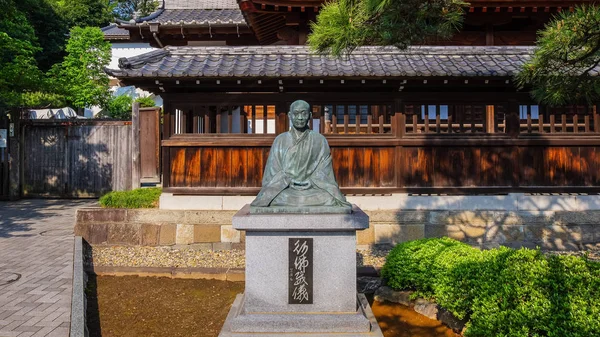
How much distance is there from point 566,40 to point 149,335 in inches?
244

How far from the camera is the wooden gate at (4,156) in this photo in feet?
49.0

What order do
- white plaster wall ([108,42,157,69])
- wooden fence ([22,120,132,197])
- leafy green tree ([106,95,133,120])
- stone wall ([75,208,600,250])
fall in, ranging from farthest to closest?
1. white plaster wall ([108,42,157,69])
2. leafy green tree ([106,95,133,120])
3. wooden fence ([22,120,132,197])
4. stone wall ([75,208,600,250])

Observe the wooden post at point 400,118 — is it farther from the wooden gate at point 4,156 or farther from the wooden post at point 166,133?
the wooden gate at point 4,156

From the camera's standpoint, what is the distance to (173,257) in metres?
8.73

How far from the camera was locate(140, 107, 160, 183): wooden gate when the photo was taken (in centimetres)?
1251

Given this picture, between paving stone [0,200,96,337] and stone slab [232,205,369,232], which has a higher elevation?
stone slab [232,205,369,232]

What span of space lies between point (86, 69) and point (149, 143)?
1476 cm

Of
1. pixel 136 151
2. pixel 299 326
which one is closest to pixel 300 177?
pixel 299 326

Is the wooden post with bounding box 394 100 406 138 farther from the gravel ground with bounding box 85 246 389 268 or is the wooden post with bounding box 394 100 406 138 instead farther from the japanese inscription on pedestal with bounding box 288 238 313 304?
the japanese inscription on pedestal with bounding box 288 238 313 304

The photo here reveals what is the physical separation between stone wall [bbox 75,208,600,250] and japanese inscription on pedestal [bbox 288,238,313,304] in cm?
490

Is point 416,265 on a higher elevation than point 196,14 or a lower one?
lower

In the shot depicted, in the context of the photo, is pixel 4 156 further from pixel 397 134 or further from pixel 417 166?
pixel 417 166

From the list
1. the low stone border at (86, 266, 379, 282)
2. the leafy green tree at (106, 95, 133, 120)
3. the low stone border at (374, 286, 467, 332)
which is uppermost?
the leafy green tree at (106, 95, 133, 120)

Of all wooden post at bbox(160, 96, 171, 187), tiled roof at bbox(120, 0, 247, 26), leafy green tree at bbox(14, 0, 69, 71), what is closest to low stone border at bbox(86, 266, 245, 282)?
wooden post at bbox(160, 96, 171, 187)
